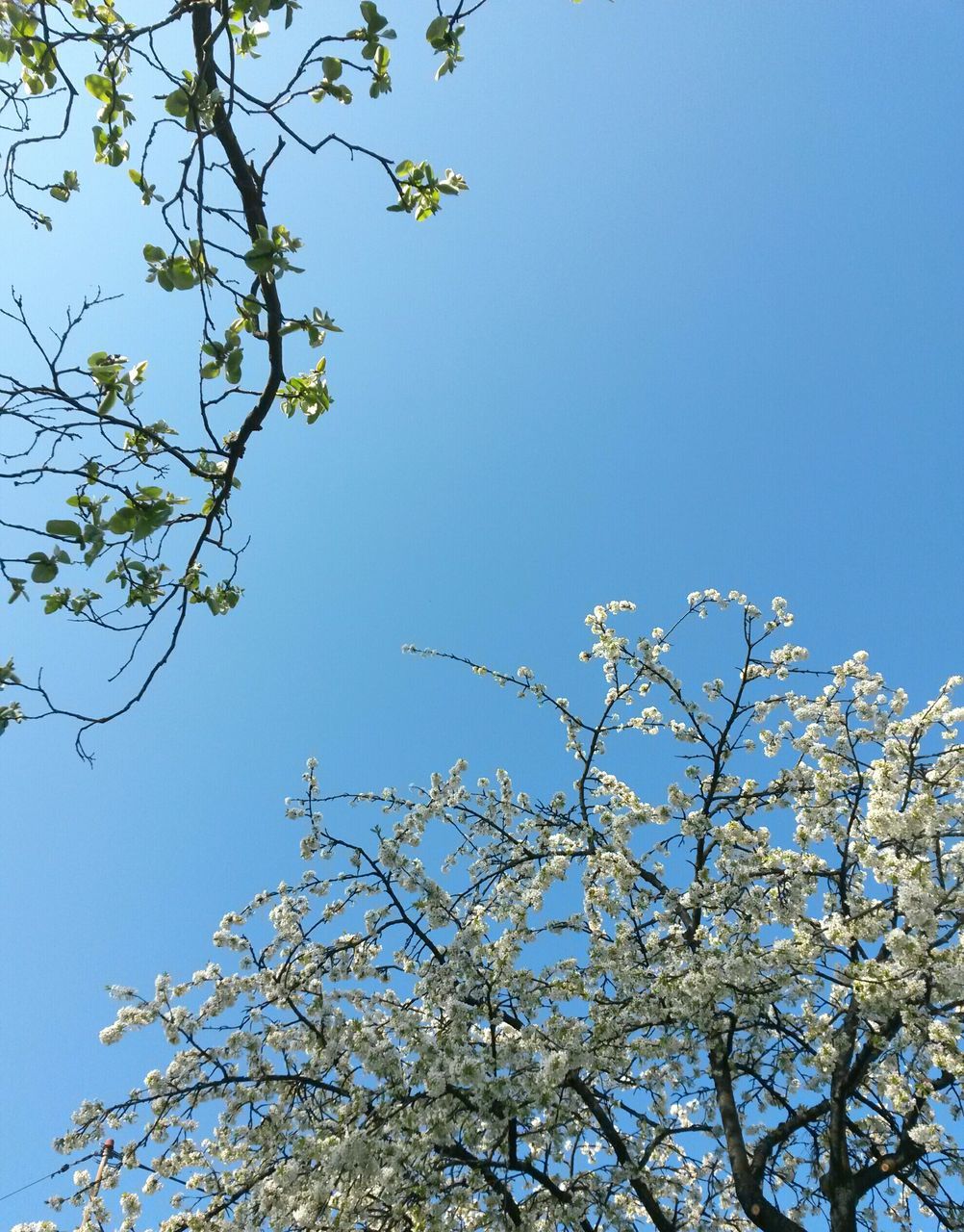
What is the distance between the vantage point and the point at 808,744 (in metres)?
7.71

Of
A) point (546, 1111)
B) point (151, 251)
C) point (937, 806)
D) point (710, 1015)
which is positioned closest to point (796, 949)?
point (710, 1015)

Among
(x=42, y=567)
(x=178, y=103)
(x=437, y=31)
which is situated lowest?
(x=42, y=567)

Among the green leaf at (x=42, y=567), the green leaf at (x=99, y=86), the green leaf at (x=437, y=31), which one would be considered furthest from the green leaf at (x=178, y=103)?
the green leaf at (x=42, y=567)

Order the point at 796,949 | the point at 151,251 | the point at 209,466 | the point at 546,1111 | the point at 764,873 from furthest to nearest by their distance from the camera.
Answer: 1. the point at 764,873
2. the point at 546,1111
3. the point at 796,949
4. the point at 209,466
5. the point at 151,251

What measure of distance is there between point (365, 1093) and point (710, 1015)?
2770mm

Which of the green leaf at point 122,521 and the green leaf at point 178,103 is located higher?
the green leaf at point 178,103

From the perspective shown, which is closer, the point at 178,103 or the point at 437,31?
the point at 178,103

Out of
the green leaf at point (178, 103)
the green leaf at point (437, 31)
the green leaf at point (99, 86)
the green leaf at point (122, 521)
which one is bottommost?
the green leaf at point (122, 521)

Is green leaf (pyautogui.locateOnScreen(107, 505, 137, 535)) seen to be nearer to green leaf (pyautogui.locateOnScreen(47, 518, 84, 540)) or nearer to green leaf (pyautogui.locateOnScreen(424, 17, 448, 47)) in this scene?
green leaf (pyautogui.locateOnScreen(47, 518, 84, 540))

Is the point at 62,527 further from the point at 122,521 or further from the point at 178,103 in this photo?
the point at 178,103

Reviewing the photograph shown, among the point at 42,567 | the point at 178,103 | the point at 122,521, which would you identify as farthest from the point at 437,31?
the point at 42,567

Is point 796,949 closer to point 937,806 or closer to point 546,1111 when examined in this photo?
point 937,806

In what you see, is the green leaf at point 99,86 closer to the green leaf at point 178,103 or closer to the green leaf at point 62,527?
the green leaf at point 178,103

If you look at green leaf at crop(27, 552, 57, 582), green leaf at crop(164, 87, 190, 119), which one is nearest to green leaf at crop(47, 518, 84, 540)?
green leaf at crop(27, 552, 57, 582)
